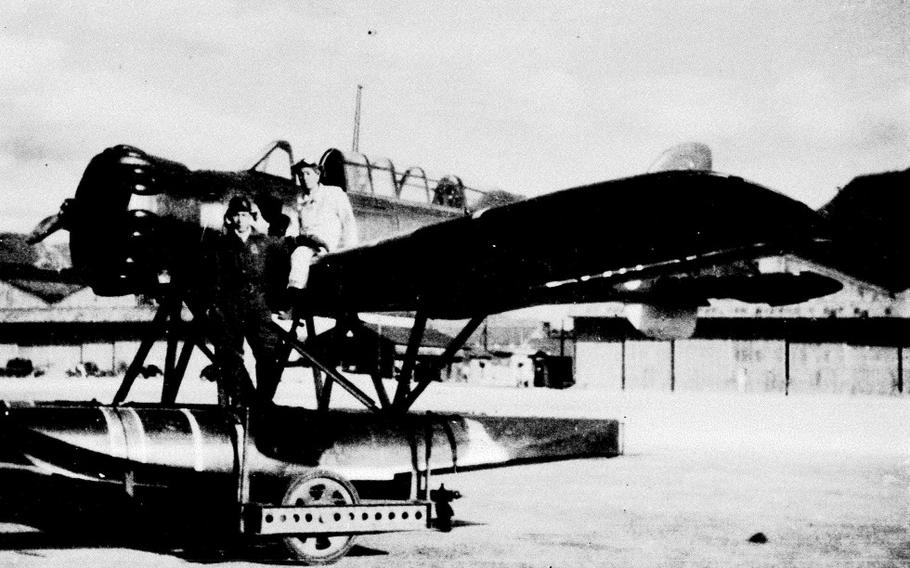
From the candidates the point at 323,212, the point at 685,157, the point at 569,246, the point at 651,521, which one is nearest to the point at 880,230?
the point at 685,157

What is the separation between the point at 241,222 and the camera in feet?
18.7

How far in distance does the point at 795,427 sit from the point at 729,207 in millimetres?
15114

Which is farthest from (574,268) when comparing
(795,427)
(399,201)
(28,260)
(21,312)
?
(21,312)

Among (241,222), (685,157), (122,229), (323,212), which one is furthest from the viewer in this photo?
(685,157)

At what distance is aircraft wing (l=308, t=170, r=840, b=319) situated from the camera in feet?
15.5

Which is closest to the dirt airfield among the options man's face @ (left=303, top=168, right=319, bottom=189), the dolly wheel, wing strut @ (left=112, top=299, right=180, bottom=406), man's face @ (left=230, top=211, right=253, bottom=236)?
the dolly wheel

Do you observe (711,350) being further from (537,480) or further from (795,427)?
(537,480)

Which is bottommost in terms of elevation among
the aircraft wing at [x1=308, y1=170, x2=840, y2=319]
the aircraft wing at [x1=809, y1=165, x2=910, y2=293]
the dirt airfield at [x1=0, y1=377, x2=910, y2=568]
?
the dirt airfield at [x1=0, y1=377, x2=910, y2=568]

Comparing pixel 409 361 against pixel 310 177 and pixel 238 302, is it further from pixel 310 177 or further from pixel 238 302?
pixel 310 177

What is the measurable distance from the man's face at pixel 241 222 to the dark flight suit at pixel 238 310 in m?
0.05

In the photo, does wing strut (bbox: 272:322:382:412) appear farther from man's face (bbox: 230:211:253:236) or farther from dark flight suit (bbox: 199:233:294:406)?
man's face (bbox: 230:211:253:236)

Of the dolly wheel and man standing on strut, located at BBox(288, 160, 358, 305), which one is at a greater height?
man standing on strut, located at BBox(288, 160, 358, 305)

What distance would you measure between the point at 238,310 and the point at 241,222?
0.57 metres

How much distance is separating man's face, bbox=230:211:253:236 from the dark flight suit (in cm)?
5
